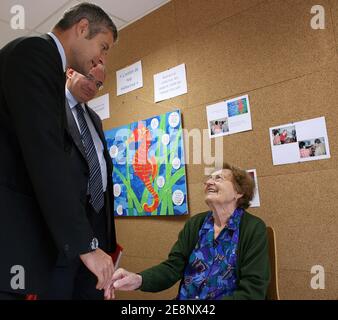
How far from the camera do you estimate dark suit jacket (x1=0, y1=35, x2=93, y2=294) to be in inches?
33.0

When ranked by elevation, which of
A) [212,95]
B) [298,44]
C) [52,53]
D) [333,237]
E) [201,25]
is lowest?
[333,237]

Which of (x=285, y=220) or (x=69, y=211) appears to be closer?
(x=69, y=211)

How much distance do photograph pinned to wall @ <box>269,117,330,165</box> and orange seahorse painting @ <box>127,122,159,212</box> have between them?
0.93 metres

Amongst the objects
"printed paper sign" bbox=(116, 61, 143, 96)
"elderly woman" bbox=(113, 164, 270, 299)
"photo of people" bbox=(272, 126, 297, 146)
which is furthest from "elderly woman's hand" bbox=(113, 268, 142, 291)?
"printed paper sign" bbox=(116, 61, 143, 96)

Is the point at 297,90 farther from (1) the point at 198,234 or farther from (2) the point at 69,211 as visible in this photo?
(2) the point at 69,211

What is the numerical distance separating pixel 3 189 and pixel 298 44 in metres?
1.65

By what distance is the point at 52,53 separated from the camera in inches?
36.4

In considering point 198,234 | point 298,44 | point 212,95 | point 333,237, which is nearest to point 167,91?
point 212,95

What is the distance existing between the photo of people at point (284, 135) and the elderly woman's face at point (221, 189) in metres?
0.37

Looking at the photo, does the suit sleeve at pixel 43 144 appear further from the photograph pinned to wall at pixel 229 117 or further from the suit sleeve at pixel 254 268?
the photograph pinned to wall at pixel 229 117

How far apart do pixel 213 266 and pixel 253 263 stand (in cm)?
18

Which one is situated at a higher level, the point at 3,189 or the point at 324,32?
the point at 324,32

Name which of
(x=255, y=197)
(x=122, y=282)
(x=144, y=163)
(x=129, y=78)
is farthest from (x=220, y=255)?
(x=129, y=78)

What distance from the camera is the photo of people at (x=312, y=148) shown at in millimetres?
1682
